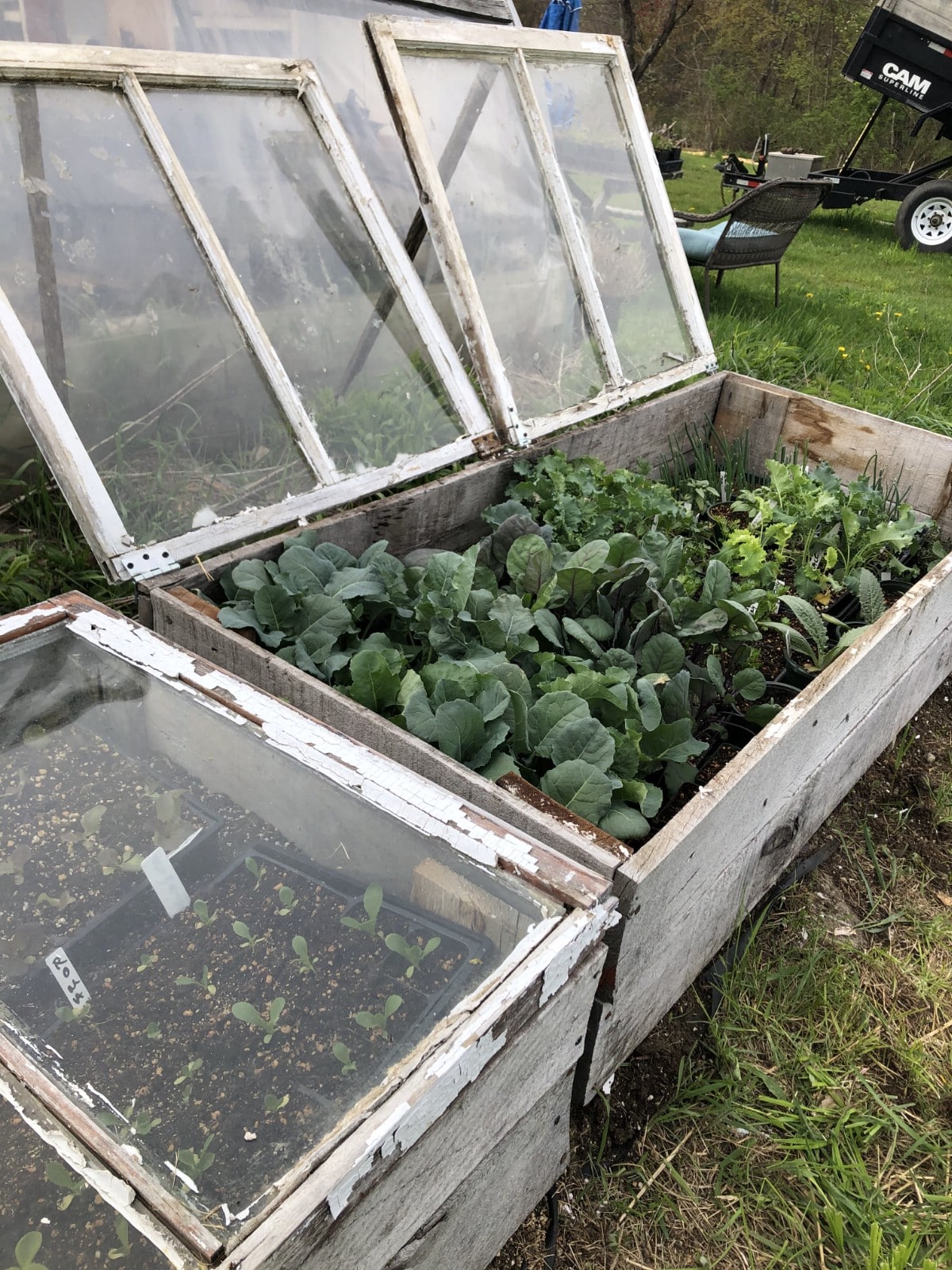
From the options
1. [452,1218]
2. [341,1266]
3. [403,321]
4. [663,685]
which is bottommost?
[452,1218]

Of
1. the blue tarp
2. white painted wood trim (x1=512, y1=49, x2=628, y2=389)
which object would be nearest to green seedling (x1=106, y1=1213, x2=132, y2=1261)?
white painted wood trim (x1=512, y1=49, x2=628, y2=389)

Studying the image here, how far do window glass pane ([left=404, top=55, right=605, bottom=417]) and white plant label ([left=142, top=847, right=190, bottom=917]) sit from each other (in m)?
1.68

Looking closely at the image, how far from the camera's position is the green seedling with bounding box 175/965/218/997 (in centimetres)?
97

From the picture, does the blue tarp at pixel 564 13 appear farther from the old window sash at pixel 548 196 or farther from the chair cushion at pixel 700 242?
the old window sash at pixel 548 196

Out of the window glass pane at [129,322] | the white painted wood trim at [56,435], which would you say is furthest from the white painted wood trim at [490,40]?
the white painted wood trim at [56,435]

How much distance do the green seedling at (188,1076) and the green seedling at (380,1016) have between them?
159 mm

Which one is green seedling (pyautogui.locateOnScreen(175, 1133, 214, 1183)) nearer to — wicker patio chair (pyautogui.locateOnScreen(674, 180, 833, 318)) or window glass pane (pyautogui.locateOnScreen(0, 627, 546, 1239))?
window glass pane (pyautogui.locateOnScreen(0, 627, 546, 1239))

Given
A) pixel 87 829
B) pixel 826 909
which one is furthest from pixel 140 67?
pixel 826 909

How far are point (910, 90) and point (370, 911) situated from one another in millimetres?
10168

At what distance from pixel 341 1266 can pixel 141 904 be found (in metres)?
0.44

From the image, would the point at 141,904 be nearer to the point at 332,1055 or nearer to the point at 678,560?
the point at 332,1055

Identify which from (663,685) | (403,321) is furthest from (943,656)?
(403,321)

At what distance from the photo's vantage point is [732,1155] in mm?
1500

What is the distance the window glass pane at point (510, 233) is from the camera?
7.88 feet
